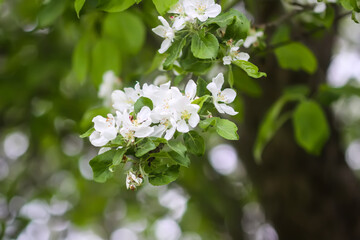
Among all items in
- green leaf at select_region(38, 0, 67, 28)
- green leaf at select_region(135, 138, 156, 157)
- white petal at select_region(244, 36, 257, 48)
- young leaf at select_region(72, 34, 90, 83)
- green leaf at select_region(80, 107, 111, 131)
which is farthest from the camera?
young leaf at select_region(72, 34, 90, 83)

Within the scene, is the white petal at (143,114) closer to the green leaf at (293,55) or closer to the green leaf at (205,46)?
the green leaf at (205,46)

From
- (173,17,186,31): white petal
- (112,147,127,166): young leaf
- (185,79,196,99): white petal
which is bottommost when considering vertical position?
(112,147,127,166): young leaf

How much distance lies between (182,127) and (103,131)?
192 mm

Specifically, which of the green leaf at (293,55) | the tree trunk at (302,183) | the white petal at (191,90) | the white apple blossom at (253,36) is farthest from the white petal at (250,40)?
the tree trunk at (302,183)

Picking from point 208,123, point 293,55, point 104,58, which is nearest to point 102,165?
point 208,123

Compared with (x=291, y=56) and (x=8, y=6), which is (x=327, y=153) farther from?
(x=8, y=6)

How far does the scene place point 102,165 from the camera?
102 centimetres

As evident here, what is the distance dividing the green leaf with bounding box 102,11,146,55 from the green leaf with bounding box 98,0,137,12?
0.83 m

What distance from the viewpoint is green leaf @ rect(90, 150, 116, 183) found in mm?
1008

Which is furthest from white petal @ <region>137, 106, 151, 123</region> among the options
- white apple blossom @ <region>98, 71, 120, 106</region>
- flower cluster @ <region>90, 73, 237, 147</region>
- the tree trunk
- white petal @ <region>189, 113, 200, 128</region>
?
the tree trunk

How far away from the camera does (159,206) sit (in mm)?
5078

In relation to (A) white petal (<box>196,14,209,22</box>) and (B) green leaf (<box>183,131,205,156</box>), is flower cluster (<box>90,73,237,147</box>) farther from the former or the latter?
(A) white petal (<box>196,14,209,22</box>)

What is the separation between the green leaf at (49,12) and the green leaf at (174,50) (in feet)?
2.43

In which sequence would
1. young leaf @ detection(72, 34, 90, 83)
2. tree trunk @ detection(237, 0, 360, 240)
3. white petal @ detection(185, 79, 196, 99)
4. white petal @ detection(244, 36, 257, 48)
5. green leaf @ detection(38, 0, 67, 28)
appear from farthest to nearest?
tree trunk @ detection(237, 0, 360, 240) → young leaf @ detection(72, 34, 90, 83) → green leaf @ detection(38, 0, 67, 28) → white petal @ detection(244, 36, 257, 48) → white petal @ detection(185, 79, 196, 99)
